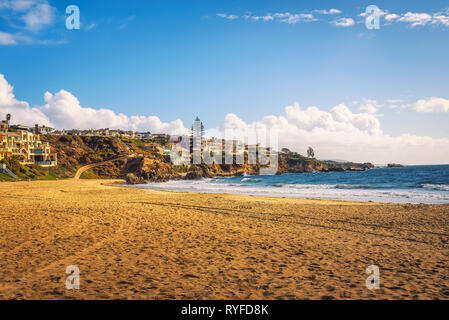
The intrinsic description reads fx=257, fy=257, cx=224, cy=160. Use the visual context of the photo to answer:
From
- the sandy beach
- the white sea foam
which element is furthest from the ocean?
the sandy beach

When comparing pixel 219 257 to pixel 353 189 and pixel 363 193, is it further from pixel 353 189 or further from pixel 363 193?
pixel 353 189

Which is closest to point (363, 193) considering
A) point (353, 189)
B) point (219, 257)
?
point (353, 189)

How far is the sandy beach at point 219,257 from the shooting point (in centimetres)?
538

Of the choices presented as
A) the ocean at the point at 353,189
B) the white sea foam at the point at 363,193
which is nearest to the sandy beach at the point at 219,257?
the white sea foam at the point at 363,193

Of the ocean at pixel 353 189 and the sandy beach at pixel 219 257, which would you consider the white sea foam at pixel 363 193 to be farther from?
the sandy beach at pixel 219 257

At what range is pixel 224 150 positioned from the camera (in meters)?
146

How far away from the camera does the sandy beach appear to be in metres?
5.38

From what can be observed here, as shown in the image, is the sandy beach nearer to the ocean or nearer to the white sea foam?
the white sea foam

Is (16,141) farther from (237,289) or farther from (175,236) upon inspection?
(237,289)

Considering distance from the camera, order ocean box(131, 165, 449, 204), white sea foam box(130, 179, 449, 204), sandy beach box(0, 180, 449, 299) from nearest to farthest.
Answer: sandy beach box(0, 180, 449, 299) → white sea foam box(130, 179, 449, 204) → ocean box(131, 165, 449, 204)

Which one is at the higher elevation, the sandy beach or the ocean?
the sandy beach

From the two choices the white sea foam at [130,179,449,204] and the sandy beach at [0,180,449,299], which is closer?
the sandy beach at [0,180,449,299]
